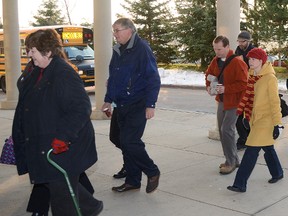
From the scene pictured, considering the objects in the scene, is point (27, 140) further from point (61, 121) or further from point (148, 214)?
point (148, 214)

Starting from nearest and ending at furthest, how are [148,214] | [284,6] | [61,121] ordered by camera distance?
[61,121], [148,214], [284,6]

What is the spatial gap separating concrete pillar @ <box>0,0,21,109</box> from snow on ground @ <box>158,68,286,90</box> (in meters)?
10.1

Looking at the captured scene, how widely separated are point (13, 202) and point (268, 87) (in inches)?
119

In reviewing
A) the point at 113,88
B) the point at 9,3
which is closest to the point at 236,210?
the point at 113,88

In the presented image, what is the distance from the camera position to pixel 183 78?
24.1 meters

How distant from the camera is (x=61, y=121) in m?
3.43

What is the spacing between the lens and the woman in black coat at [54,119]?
342cm

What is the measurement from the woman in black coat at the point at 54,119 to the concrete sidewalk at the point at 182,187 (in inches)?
50.3

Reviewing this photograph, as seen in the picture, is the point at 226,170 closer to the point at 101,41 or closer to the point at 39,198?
the point at 39,198

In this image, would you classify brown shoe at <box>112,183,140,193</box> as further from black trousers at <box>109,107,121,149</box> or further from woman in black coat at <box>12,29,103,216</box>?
woman in black coat at <box>12,29,103,216</box>

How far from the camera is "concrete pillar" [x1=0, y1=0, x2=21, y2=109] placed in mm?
12781

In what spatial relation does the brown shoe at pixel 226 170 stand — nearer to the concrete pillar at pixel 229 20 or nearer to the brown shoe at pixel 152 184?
the brown shoe at pixel 152 184

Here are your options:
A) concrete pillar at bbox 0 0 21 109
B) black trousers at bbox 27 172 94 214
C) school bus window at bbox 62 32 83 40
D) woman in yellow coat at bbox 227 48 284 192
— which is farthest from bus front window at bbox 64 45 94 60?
black trousers at bbox 27 172 94 214

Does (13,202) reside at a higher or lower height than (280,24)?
lower
